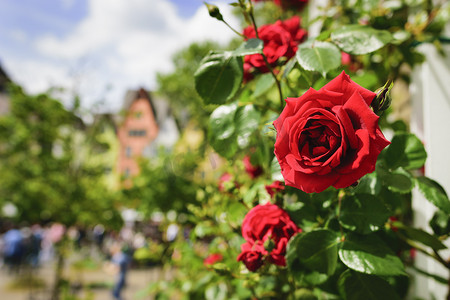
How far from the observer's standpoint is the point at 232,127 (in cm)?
105

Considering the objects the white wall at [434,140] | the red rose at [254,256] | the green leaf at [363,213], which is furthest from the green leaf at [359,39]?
the white wall at [434,140]

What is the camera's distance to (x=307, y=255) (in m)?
0.82

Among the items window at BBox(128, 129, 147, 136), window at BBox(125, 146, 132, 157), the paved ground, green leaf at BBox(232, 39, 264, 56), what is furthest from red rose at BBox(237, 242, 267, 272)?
window at BBox(128, 129, 147, 136)

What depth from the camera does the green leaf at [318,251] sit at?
2.68 ft

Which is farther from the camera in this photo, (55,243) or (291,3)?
(55,243)

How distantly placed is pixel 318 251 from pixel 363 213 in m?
0.16

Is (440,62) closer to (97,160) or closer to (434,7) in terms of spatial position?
(434,7)

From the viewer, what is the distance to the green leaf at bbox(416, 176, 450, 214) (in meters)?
0.90

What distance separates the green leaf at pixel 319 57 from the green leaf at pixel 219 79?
0.18 m

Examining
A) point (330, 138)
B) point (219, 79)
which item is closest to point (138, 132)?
point (219, 79)

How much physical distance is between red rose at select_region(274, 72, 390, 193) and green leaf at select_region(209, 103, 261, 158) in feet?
1.33

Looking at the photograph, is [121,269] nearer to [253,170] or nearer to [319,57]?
[253,170]

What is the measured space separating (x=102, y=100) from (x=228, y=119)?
6137 mm

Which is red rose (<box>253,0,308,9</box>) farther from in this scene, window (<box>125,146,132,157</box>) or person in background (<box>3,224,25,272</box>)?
window (<box>125,146,132,157</box>)
